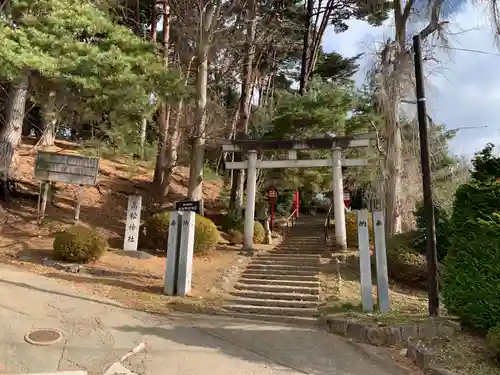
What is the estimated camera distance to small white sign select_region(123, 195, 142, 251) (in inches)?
483

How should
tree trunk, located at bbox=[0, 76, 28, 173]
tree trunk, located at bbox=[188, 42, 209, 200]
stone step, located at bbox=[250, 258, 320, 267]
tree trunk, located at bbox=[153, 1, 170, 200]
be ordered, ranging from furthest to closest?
tree trunk, located at bbox=[153, 1, 170, 200]
tree trunk, located at bbox=[188, 42, 209, 200]
tree trunk, located at bbox=[0, 76, 28, 173]
stone step, located at bbox=[250, 258, 320, 267]

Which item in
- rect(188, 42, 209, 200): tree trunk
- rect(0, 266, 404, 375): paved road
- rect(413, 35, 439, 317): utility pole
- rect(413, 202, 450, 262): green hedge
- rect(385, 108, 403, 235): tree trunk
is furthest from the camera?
rect(188, 42, 209, 200): tree trunk

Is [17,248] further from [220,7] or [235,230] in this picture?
[220,7]

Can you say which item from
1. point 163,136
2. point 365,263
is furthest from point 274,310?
point 163,136

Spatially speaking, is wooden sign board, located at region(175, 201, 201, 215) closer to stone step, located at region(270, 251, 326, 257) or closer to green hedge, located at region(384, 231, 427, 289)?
stone step, located at region(270, 251, 326, 257)

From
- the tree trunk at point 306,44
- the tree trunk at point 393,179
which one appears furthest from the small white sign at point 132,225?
the tree trunk at point 306,44

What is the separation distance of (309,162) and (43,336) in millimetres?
11394

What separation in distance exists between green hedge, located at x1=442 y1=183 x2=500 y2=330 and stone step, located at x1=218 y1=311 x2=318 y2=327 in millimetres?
2452

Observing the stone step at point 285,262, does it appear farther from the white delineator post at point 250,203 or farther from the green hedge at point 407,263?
the green hedge at point 407,263

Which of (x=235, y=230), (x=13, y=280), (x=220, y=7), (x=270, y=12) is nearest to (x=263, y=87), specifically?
(x=270, y=12)

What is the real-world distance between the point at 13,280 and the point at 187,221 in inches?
135

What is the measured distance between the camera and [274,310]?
9305mm

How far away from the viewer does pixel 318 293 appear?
10.3 m

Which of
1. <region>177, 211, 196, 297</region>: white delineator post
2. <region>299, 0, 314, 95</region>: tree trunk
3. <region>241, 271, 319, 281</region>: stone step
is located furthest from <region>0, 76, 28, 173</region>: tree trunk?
<region>299, 0, 314, 95</region>: tree trunk
